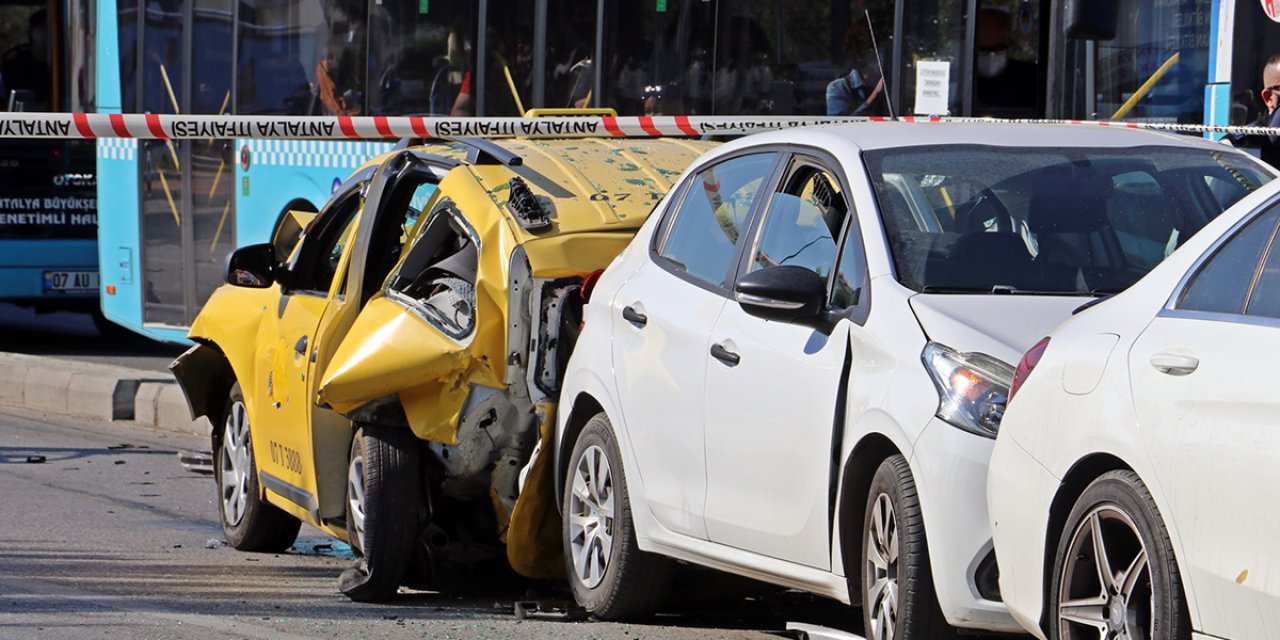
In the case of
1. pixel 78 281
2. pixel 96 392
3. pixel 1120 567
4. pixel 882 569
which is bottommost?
pixel 96 392

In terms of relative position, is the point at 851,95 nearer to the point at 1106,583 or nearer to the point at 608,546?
the point at 608,546

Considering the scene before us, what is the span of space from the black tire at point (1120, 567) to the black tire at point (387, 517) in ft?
10.4

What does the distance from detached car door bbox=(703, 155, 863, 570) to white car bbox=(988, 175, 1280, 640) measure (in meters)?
0.83

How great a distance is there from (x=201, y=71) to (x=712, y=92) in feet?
Answer: 16.9

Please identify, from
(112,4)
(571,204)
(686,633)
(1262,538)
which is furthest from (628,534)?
(112,4)

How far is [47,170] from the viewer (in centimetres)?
1906

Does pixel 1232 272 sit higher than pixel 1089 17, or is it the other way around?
pixel 1089 17

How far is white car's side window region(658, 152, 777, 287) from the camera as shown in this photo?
266 inches

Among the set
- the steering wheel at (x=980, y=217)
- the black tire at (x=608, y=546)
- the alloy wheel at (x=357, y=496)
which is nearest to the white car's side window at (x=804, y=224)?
the steering wheel at (x=980, y=217)

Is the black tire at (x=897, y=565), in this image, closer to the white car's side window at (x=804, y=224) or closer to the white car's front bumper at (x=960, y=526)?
the white car's front bumper at (x=960, y=526)

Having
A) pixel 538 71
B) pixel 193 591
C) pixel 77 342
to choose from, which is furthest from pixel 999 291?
pixel 77 342

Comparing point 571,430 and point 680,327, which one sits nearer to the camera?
point 680,327

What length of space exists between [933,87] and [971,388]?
24.2 ft

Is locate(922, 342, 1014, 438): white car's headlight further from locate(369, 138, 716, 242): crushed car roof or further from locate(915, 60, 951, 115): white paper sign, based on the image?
locate(915, 60, 951, 115): white paper sign
